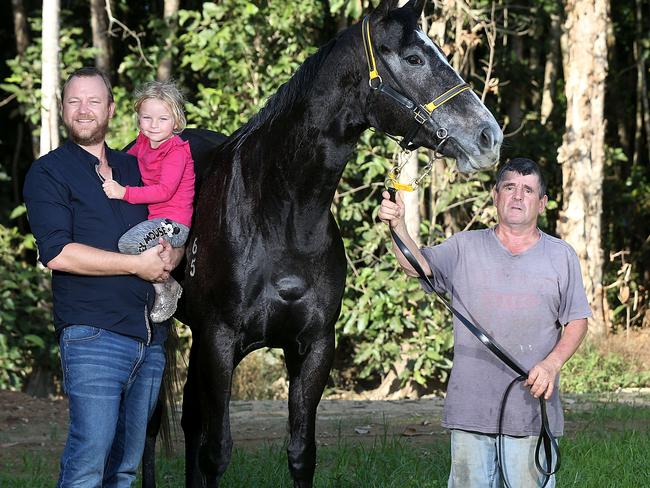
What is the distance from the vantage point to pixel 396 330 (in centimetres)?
1030

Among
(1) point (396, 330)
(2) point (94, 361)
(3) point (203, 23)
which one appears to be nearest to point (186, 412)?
(2) point (94, 361)

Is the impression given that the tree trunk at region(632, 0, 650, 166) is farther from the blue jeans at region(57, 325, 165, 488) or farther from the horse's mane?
the blue jeans at region(57, 325, 165, 488)

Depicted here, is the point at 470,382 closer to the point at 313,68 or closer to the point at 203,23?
the point at 313,68

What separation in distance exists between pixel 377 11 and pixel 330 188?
29.7 inches

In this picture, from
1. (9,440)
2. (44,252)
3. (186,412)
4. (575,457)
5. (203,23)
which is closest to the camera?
(44,252)

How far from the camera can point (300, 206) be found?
422cm

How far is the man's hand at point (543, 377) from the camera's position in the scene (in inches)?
140

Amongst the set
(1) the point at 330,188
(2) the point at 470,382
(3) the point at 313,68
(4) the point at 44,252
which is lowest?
(2) the point at 470,382

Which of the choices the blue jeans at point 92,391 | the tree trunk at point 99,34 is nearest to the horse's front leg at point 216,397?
the blue jeans at point 92,391

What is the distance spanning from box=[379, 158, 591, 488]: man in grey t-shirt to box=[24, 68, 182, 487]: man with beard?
1.00 metres

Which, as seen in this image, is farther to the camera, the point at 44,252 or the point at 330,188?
the point at 330,188

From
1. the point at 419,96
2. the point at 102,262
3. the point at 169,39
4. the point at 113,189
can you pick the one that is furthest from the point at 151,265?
the point at 169,39

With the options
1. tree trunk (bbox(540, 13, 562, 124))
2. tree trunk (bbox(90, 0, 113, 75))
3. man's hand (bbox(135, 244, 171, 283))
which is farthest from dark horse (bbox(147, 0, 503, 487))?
tree trunk (bbox(540, 13, 562, 124))

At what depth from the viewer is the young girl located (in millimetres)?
3850
